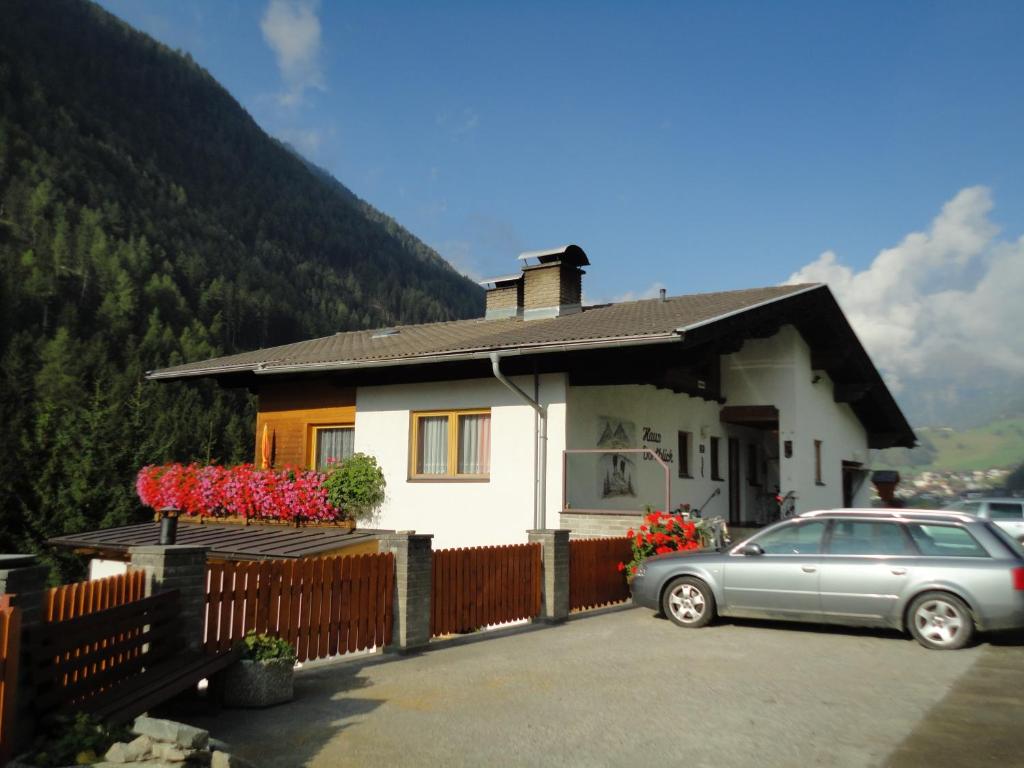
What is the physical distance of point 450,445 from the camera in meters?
15.9

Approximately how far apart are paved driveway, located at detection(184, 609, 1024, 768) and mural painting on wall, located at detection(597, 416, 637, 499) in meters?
6.26

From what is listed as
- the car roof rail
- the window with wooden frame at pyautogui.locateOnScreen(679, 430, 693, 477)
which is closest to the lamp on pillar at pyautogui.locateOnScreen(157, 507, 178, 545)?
the car roof rail

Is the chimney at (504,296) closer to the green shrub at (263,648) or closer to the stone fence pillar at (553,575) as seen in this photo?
the stone fence pillar at (553,575)

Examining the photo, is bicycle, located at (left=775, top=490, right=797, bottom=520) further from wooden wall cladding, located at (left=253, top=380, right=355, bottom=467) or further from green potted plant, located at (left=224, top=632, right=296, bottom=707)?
green potted plant, located at (left=224, top=632, right=296, bottom=707)

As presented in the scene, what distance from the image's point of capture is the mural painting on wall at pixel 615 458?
15.7 m

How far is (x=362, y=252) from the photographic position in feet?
500

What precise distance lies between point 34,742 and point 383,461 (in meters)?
11.6

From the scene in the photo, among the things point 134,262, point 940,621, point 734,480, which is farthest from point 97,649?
point 134,262

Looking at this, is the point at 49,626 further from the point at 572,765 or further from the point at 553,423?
the point at 553,423

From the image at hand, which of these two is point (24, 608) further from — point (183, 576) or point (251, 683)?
point (251, 683)

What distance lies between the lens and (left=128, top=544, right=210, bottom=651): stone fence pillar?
6.82m

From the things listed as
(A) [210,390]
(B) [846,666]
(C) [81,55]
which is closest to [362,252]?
(C) [81,55]

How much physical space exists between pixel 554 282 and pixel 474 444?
4644 mm

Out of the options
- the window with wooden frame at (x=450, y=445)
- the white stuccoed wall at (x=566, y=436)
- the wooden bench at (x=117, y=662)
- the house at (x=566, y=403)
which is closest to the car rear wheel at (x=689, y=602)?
the house at (x=566, y=403)
